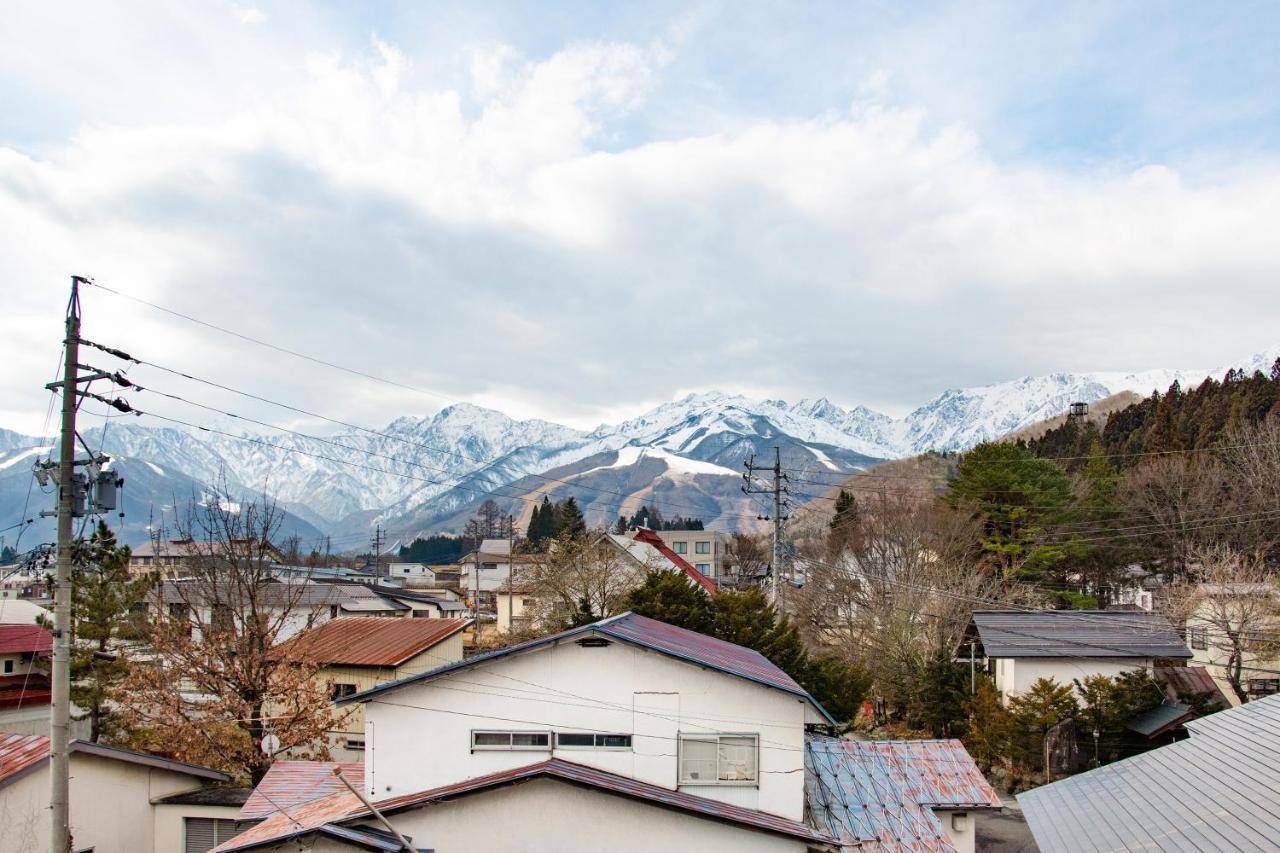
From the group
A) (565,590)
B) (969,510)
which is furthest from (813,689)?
(969,510)

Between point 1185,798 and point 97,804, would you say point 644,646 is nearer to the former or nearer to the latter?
point 1185,798

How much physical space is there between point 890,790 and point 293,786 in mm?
11737

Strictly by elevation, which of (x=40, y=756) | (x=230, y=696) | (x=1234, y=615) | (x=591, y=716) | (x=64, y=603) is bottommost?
(x=230, y=696)

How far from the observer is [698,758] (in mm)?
14719

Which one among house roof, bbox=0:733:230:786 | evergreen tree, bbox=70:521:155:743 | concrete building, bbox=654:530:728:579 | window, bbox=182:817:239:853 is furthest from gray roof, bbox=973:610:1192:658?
concrete building, bbox=654:530:728:579

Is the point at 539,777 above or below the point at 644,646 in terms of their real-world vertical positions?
below

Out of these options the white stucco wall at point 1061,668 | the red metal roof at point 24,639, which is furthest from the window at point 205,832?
the white stucco wall at point 1061,668

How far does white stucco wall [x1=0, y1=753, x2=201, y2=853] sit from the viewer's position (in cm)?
1498

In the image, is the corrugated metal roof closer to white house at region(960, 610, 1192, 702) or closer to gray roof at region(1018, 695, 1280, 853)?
white house at region(960, 610, 1192, 702)

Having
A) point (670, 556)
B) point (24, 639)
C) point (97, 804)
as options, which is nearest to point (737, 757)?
point (97, 804)

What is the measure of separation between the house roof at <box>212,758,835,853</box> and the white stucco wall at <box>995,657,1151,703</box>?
2011 cm

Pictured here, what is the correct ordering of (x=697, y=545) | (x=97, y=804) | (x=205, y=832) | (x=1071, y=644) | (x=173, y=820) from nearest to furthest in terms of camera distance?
(x=97, y=804), (x=173, y=820), (x=205, y=832), (x=1071, y=644), (x=697, y=545)

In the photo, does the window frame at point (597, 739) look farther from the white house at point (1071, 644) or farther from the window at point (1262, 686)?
the window at point (1262, 686)

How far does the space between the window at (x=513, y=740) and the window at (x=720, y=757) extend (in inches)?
90.1
